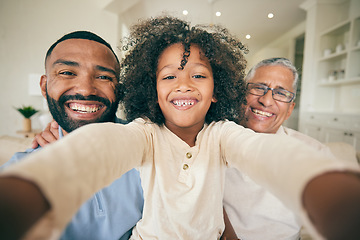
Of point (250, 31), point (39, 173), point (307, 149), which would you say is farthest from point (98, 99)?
point (250, 31)

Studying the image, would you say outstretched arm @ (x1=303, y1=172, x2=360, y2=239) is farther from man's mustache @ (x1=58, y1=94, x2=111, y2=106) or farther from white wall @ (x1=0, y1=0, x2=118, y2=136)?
white wall @ (x1=0, y1=0, x2=118, y2=136)

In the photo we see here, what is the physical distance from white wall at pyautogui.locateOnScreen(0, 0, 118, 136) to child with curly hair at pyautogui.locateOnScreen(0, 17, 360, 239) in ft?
11.2

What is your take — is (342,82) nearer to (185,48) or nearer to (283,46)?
(283,46)

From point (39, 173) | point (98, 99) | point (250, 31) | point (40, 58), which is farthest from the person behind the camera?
point (250, 31)

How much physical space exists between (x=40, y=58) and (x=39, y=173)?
14.4ft

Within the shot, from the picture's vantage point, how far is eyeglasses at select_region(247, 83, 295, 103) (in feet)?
4.08

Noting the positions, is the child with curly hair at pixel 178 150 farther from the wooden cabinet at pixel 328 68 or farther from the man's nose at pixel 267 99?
the wooden cabinet at pixel 328 68

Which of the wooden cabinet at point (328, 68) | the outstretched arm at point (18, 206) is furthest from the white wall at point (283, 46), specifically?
the outstretched arm at point (18, 206)

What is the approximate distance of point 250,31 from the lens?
505 centimetres

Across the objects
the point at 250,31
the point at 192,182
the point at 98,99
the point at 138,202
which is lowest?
the point at 138,202

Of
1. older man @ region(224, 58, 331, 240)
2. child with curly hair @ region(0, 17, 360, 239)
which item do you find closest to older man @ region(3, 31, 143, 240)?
child with curly hair @ region(0, 17, 360, 239)

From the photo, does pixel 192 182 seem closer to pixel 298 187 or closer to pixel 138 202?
pixel 138 202

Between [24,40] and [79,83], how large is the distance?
365 cm

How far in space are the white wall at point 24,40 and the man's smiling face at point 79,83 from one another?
329cm
